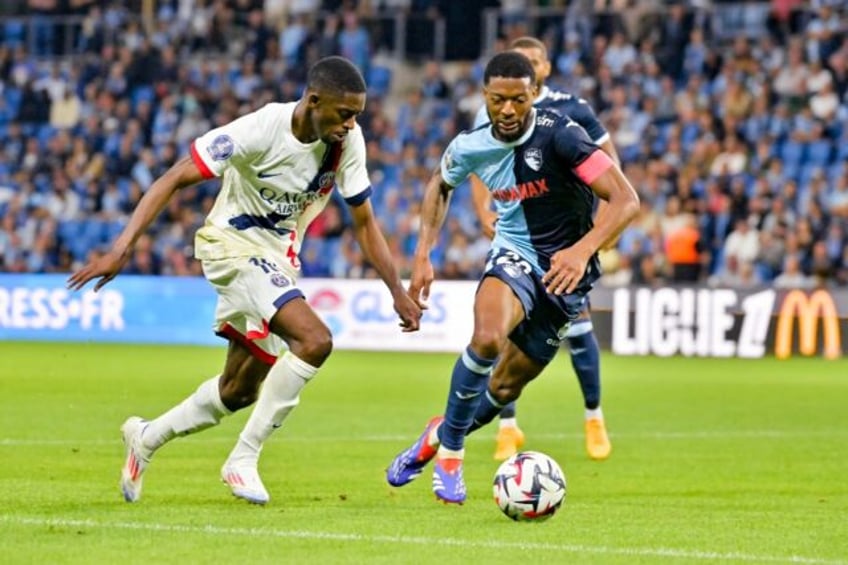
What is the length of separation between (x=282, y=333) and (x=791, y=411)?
317 inches

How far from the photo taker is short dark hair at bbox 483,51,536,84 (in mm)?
8688

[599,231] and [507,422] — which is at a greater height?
A: [599,231]

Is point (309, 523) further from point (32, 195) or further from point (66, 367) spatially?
point (32, 195)

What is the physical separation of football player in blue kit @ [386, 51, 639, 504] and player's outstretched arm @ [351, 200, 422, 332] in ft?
0.43

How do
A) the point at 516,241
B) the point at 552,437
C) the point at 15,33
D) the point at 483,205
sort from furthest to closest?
1. the point at 15,33
2. the point at 552,437
3. the point at 483,205
4. the point at 516,241

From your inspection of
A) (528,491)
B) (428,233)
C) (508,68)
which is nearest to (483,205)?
(428,233)

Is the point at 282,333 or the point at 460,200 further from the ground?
the point at 282,333

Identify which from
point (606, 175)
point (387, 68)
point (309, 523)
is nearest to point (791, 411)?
point (606, 175)

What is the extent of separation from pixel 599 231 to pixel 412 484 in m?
2.04

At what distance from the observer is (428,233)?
30.7ft

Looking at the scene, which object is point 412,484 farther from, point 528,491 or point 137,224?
point 137,224

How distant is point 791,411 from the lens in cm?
1552

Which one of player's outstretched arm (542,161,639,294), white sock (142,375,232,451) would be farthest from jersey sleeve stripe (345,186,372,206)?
white sock (142,375,232,451)

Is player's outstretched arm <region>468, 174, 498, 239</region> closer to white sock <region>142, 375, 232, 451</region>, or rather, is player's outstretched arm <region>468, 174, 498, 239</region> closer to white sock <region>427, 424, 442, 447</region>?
white sock <region>427, 424, 442, 447</region>
